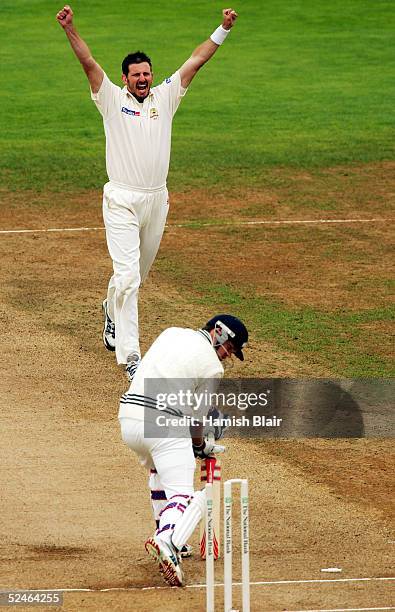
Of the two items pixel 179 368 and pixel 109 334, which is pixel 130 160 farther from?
pixel 179 368

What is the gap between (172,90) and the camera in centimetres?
1373

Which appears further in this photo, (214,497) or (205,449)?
(205,449)

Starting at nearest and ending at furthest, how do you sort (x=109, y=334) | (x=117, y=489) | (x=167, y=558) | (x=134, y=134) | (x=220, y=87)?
1. (x=167, y=558)
2. (x=117, y=489)
3. (x=134, y=134)
4. (x=109, y=334)
5. (x=220, y=87)

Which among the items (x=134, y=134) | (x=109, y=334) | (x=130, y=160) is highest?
(x=134, y=134)

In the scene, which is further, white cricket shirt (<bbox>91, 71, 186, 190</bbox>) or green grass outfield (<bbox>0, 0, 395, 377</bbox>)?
green grass outfield (<bbox>0, 0, 395, 377</bbox>)

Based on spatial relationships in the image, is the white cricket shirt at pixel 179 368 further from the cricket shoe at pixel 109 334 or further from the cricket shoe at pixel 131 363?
the cricket shoe at pixel 109 334

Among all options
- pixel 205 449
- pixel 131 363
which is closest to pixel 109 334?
pixel 131 363

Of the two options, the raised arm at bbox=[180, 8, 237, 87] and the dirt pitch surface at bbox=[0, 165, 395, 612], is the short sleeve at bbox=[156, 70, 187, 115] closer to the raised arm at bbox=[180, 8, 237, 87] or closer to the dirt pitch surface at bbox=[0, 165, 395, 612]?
the raised arm at bbox=[180, 8, 237, 87]

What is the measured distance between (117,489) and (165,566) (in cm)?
203

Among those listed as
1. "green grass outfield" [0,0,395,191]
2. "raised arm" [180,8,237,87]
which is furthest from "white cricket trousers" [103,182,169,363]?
"green grass outfield" [0,0,395,191]

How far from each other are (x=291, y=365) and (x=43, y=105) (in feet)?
45.0

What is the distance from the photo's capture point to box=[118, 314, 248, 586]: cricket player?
9.95 m

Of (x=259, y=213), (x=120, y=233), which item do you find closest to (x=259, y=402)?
(x=120, y=233)

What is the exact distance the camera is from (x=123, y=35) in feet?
104
